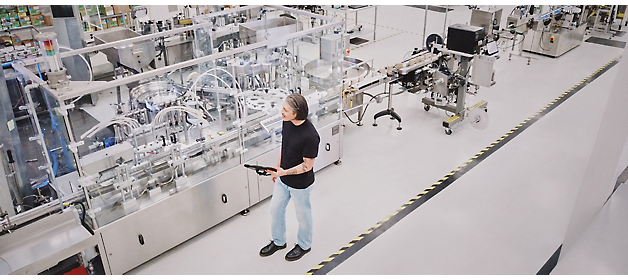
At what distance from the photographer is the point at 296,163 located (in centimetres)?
301

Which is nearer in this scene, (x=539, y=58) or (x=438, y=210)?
(x=438, y=210)

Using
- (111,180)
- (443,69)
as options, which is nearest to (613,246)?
(443,69)

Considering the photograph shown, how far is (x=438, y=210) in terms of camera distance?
391cm

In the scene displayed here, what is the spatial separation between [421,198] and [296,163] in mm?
1499

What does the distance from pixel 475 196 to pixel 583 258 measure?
3.09ft

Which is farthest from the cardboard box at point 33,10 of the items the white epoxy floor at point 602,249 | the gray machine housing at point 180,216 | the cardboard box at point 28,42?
the white epoxy floor at point 602,249

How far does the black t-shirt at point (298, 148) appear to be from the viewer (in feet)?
9.60

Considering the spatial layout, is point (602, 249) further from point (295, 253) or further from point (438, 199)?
point (295, 253)

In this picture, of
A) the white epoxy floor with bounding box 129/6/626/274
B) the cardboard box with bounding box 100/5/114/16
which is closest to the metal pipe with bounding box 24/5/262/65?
the white epoxy floor with bounding box 129/6/626/274

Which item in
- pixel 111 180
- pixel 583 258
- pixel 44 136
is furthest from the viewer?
pixel 583 258

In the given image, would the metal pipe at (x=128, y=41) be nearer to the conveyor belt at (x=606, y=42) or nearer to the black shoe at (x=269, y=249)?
the black shoe at (x=269, y=249)

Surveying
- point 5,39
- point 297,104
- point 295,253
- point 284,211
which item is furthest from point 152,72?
point 5,39

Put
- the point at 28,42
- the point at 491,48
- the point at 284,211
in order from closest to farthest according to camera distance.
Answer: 1. the point at 284,211
2. the point at 491,48
3. the point at 28,42

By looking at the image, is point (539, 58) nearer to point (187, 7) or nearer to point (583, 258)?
point (583, 258)
